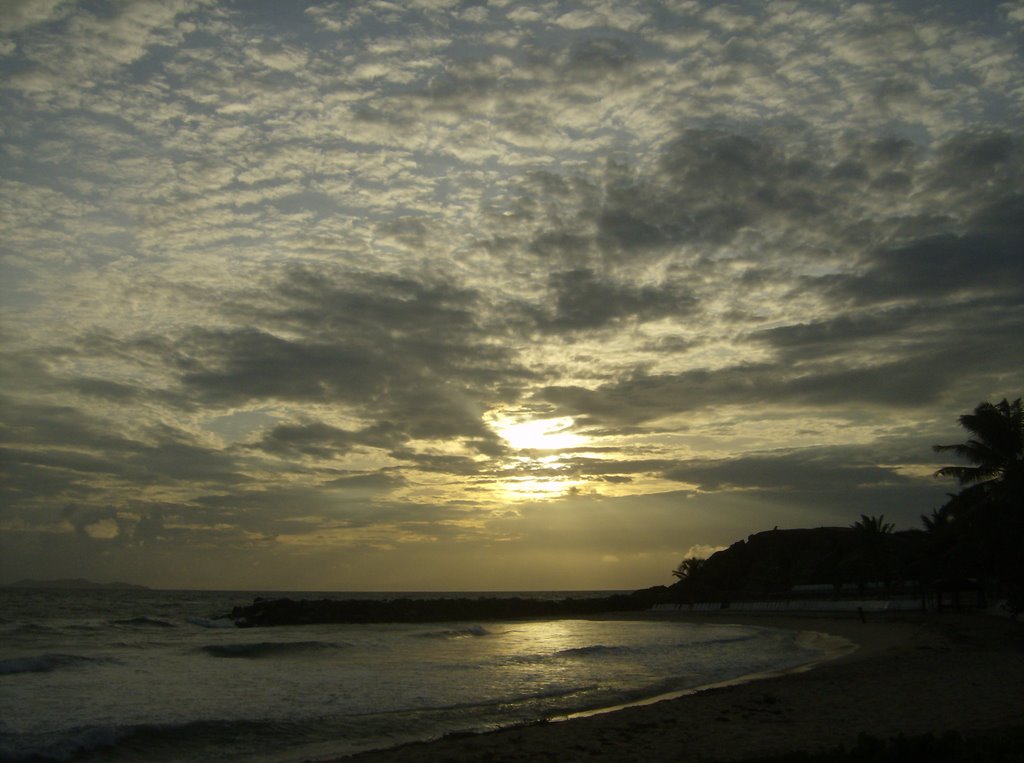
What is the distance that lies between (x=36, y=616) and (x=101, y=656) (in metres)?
38.0

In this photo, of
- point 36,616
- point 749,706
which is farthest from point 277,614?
point 749,706

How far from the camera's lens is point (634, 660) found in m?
32.5

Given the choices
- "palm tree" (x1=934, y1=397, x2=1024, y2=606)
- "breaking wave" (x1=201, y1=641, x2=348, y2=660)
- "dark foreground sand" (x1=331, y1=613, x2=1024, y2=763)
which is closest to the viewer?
"dark foreground sand" (x1=331, y1=613, x2=1024, y2=763)

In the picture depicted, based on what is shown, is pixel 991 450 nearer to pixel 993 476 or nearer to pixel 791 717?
pixel 993 476

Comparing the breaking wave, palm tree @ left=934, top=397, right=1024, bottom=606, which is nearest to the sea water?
the breaking wave

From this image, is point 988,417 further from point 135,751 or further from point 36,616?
point 36,616

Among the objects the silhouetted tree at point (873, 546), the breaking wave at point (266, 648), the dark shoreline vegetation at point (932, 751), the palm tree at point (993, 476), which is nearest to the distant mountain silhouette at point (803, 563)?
the silhouetted tree at point (873, 546)

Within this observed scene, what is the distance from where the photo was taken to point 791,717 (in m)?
15.6

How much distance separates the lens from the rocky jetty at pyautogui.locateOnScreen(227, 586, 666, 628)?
65562 mm

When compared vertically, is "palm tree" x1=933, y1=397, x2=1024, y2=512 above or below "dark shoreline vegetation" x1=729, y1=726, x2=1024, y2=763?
above

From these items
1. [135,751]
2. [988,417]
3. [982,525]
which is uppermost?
[988,417]

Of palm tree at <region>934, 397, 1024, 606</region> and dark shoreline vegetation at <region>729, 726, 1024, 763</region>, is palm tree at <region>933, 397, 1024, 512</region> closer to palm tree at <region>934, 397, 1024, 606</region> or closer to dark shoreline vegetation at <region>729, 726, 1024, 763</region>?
palm tree at <region>934, 397, 1024, 606</region>

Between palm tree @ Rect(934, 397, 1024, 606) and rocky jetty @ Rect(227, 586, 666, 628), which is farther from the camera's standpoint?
rocky jetty @ Rect(227, 586, 666, 628)

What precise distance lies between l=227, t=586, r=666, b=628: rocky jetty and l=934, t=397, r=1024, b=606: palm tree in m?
50.3
